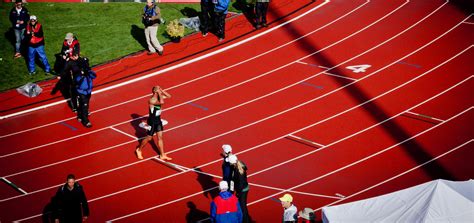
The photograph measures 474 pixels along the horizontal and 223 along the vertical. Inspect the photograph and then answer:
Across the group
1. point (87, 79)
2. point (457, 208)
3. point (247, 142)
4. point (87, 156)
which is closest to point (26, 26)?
point (87, 79)

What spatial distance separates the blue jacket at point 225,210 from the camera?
1113 centimetres

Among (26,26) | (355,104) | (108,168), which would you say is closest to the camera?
(108,168)

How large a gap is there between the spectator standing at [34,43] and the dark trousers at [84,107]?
113 inches

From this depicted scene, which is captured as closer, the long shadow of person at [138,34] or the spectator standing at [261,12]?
the spectator standing at [261,12]

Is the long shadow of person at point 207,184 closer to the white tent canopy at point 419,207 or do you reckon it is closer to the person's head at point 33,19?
the white tent canopy at point 419,207

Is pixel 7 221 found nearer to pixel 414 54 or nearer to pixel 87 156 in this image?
pixel 87 156

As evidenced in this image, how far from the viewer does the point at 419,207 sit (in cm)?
1063

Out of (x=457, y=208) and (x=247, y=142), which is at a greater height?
(x=247, y=142)

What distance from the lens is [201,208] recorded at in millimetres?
13875

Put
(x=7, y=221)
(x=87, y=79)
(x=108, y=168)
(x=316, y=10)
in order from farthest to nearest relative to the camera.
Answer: (x=316, y=10) → (x=87, y=79) → (x=108, y=168) → (x=7, y=221)

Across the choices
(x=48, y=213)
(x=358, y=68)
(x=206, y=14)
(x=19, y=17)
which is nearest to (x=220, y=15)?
(x=206, y=14)

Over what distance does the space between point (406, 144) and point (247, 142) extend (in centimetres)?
339

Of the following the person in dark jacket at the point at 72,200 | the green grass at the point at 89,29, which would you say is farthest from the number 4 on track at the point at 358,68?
the person in dark jacket at the point at 72,200

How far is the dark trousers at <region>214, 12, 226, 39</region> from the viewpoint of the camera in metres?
21.2
